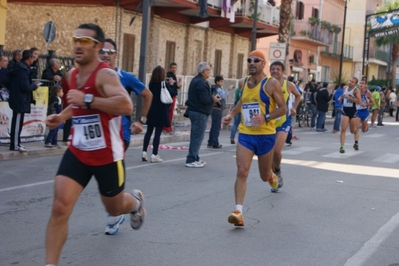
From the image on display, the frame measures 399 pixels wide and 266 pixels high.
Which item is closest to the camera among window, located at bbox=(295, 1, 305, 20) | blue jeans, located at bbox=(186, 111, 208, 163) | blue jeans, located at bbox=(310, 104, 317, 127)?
blue jeans, located at bbox=(186, 111, 208, 163)

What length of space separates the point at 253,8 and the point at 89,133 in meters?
30.4

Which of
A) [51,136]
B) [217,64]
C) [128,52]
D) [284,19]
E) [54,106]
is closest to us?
[51,136]

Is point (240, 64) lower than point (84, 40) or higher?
higher

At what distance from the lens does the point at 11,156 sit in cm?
1384

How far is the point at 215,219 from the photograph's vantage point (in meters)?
A: 8.49

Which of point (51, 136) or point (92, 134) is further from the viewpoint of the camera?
point (51, 136)

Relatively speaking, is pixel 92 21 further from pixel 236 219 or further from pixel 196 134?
pixel 236 219

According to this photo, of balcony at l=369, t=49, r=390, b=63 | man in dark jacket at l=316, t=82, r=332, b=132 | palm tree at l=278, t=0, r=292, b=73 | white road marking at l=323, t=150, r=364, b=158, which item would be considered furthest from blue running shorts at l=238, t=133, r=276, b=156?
balcony at l=369, t=49, r=390, b=63

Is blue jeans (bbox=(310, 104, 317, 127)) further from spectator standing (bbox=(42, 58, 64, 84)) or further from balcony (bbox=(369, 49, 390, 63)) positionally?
balcony (bbox=(369, 49, 390, 63))

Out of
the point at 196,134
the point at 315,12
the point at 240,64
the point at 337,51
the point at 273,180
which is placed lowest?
the point at 273,180

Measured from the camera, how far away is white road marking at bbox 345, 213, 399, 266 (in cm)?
676

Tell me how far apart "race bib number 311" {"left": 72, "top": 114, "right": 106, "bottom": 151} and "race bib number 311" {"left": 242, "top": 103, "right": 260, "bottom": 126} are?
320 centimetres

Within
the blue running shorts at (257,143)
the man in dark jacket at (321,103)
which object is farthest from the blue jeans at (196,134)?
the man in dark jacket at (321,103)

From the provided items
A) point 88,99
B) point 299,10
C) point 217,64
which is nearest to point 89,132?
point 88,99
